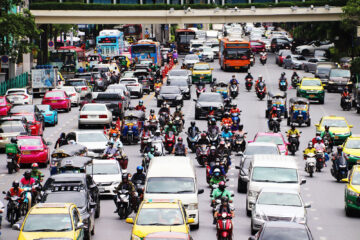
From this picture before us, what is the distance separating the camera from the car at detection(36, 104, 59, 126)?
50438 millimetres

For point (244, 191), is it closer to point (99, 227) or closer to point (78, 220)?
point (99, 227)

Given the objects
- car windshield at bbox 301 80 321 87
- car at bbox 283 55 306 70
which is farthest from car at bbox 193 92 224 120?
car at bbox 283 55 306 70

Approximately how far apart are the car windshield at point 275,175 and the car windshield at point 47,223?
316 inches

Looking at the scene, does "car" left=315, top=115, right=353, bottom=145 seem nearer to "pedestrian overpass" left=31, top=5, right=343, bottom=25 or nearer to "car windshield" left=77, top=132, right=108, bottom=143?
"car windshield" left=77, top=132, right=108, bottom=143

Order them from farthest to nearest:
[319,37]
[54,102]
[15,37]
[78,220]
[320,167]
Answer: [319,37] < [15,37] < [54,102] < [320,167] < [78,220]

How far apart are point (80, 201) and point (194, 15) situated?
65684 mm

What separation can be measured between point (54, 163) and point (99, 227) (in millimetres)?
7065

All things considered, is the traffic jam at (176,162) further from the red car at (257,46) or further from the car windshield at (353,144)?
the red car at (257,46)

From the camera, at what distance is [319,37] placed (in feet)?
308

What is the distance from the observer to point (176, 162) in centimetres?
2761

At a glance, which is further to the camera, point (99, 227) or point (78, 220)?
point (99, 227)

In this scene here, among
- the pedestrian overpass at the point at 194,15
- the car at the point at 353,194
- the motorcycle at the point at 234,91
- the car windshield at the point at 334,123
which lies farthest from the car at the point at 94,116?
the pedestrian overpass at the point at 194,15

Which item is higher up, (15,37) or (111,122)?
(15,37)

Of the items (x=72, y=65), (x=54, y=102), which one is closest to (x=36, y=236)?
(x=54, y=102)
